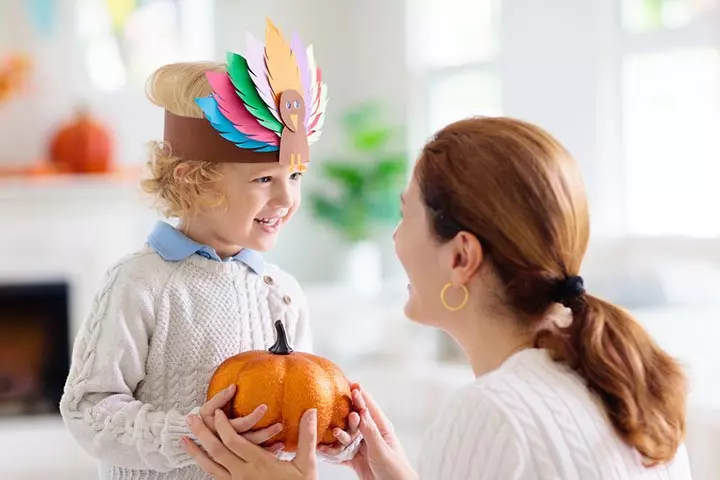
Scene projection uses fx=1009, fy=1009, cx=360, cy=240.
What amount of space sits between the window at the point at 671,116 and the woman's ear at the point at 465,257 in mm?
3225

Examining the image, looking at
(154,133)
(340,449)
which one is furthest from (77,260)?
(340,449)

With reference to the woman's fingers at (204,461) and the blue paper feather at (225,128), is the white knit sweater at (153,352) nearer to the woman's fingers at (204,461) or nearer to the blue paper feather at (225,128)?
the woman's fingers at (204,461)

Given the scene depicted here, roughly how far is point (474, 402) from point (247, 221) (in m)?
0.63

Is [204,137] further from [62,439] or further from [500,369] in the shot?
[62,439]

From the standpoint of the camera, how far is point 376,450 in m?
1.75

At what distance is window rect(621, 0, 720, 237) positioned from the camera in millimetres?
4492

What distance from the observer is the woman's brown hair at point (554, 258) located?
144 cm

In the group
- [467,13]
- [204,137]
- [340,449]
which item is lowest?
[340,449]

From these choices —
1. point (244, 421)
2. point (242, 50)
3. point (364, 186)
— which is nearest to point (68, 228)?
point (242, 50)

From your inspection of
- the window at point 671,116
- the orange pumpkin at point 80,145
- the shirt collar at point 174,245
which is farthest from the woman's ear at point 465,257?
the orange pumpkin at point 80,145

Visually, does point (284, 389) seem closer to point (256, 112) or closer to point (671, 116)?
point (256, 112)

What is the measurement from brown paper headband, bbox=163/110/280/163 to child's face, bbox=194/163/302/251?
0.03m

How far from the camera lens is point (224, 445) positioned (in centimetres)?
160

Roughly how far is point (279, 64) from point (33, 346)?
3.52 meters
